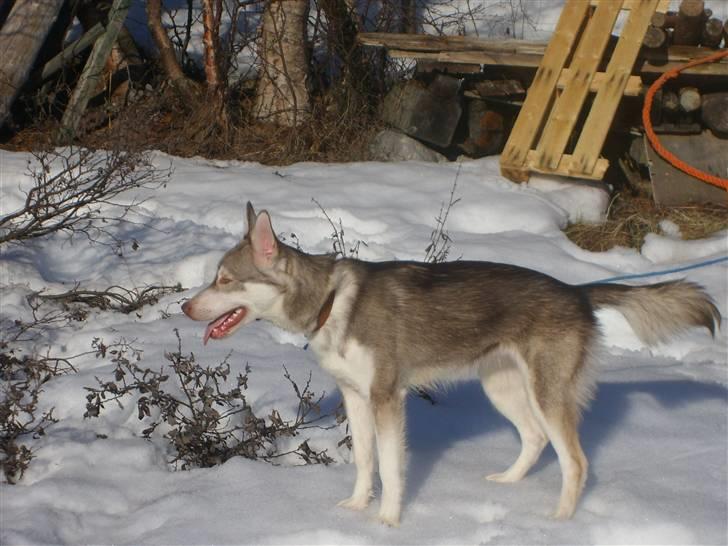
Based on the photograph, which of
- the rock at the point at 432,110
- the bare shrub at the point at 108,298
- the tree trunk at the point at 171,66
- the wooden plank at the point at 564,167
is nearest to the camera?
the bare shrub at the point at 108,298

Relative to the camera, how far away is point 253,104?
10211 mm

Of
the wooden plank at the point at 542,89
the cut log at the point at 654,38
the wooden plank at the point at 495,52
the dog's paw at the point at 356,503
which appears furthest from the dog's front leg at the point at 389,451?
the wooden plank at the point at 495,52

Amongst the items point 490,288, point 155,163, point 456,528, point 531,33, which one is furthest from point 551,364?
point 531,33

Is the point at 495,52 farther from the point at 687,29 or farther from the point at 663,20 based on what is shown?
the point at 687,29

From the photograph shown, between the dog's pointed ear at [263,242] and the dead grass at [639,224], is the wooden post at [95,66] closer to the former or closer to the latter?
the dead grass at [639,224]

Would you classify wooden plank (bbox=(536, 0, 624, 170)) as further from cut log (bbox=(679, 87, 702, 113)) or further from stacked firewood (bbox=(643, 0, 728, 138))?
cut log (bbox=(679, 87, 702, 113))

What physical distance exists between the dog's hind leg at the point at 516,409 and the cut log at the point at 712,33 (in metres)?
4.92

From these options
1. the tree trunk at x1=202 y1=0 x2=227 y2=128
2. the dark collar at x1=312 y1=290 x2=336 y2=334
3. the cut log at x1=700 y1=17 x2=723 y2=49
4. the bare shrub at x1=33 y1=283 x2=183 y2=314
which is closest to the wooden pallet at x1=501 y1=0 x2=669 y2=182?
the cut log at x1=700 y1=17 x2=723 y2=49

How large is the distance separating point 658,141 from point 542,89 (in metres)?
1.06

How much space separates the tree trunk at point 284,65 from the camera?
32.0ft

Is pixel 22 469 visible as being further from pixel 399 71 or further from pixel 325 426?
pixel 399 71

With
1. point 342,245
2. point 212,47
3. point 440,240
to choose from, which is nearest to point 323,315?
point 342,245

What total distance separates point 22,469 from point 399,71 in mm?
6787

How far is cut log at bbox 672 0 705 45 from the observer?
8070 millimetres
